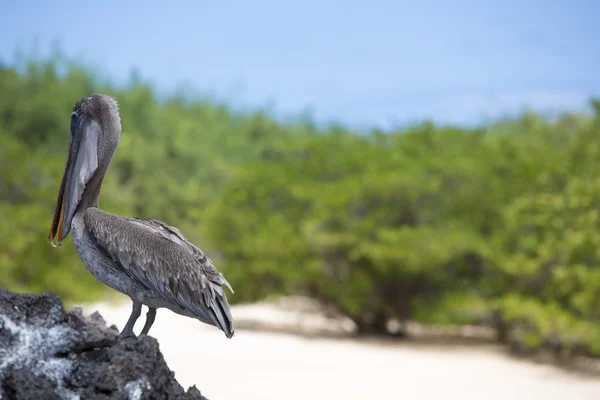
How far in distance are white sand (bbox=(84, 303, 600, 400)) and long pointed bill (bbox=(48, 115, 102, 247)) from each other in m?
6.40

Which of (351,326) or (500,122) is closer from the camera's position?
(351,326)

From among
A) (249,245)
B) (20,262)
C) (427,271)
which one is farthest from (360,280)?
(20,262)

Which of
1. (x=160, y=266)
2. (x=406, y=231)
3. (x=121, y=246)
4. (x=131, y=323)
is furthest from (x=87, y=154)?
(x=406, y=231)

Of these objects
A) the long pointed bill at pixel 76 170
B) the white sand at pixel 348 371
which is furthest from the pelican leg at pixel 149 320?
the white sand at pixel 348 371

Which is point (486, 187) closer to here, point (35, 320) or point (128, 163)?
point (35, 320)

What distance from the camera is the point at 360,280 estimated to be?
46.9 feet

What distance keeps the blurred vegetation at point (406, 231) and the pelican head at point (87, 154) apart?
872 centimetres

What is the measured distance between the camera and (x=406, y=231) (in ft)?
45.4

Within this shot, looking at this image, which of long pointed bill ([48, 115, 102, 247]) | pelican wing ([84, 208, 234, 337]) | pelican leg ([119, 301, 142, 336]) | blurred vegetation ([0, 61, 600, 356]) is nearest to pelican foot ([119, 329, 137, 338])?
pelican leg ([119, 301, 142, 336])

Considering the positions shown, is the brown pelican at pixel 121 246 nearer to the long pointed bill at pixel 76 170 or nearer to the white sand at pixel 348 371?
the long pointed bill at pixel 76 170

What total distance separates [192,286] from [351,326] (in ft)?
45.6

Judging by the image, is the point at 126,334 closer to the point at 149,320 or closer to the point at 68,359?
the point at 149,320

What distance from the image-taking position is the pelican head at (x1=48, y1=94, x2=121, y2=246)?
3.56 meters

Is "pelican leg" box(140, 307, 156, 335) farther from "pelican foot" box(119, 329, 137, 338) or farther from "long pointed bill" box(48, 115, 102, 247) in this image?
"long pointed bill" box(48, 115, 102, 247)
